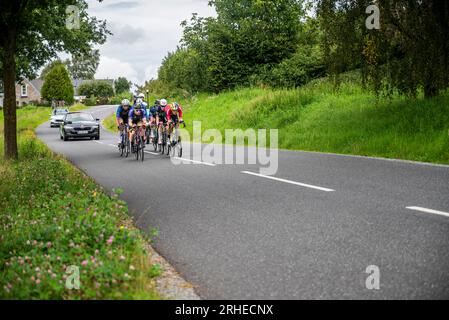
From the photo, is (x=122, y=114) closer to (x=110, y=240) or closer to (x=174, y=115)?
(x=174, y=115)

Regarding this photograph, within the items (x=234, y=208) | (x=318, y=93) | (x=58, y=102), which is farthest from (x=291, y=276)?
(x=58, y=102)

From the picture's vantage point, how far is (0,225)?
629 cm

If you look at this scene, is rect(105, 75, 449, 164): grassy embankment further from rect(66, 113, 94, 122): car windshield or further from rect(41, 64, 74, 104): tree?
rect(41, 64, 74, 104): tree

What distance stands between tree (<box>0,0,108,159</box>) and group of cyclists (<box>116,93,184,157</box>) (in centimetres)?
335

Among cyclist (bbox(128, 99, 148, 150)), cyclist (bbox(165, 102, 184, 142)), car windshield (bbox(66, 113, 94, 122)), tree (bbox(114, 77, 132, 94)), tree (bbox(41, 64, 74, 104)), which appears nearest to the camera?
cyclist (bbox(128, 99, 148, 150))

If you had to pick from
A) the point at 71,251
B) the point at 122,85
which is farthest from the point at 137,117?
the point at 122,85

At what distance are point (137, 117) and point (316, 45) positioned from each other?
25193 millimetres

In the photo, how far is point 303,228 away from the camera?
6301mm

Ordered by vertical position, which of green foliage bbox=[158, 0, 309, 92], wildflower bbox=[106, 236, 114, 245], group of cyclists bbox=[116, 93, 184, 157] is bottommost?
wildflower bbox=[106, 236, 114, 245]

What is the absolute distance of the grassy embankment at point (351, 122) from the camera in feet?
46.6

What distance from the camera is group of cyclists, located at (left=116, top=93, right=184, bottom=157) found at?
16.7m

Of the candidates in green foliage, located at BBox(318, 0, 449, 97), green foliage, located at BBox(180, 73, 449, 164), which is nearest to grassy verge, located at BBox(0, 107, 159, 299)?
green foliage, located at BBox(180, 73, 449, 164)

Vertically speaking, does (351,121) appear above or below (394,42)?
below
